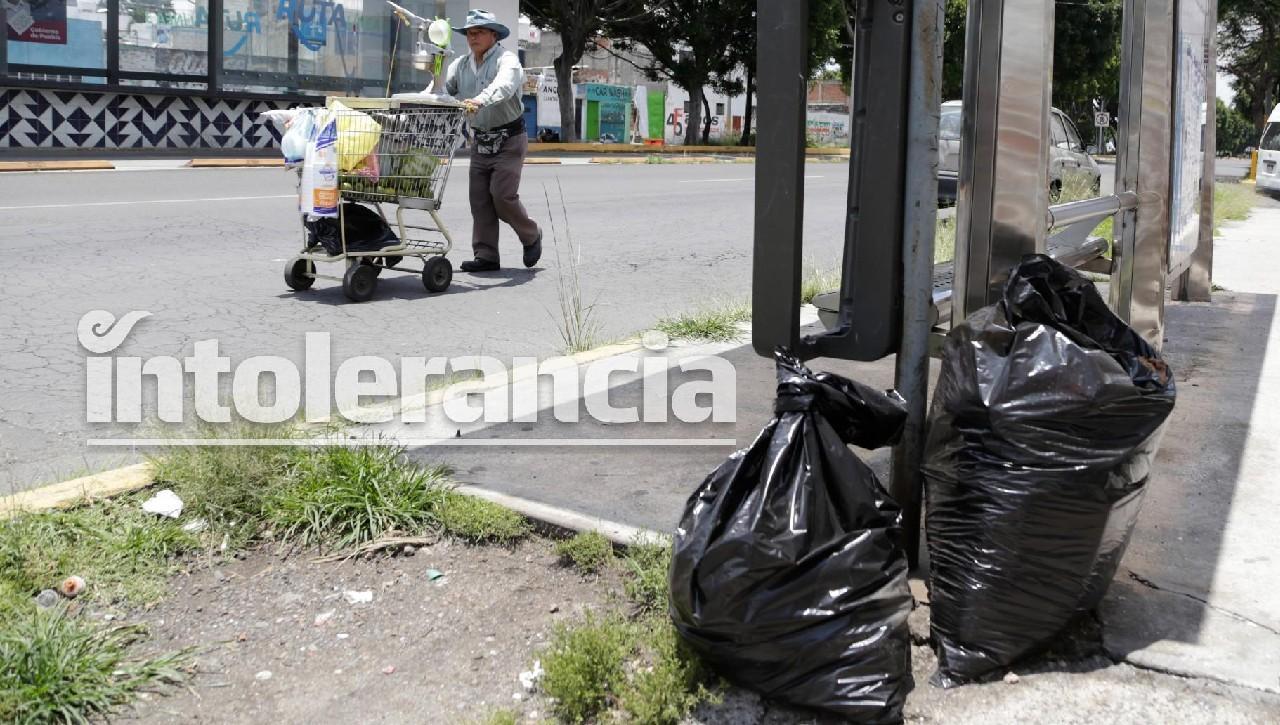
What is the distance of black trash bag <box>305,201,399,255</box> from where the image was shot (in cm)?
806

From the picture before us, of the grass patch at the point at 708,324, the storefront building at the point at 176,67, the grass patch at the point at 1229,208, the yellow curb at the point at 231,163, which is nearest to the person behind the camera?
the grass patch at the point at 708,324

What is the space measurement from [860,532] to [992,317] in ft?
2.18

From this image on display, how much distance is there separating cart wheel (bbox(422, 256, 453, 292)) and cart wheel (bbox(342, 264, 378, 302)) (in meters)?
0.42

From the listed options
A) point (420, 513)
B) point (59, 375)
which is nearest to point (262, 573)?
point (420, 513)

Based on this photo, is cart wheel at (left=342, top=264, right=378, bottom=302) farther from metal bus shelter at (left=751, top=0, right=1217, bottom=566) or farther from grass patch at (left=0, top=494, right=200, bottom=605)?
metal bus shelter at (left=751, top=0, right=1217, bottom=566)

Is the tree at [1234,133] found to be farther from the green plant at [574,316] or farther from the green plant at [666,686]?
the green plant at [666,686]

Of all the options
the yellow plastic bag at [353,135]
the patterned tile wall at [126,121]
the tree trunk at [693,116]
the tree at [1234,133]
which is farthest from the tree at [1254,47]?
the yellow plastic bag at [353,135]

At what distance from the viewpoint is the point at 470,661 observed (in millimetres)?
3111

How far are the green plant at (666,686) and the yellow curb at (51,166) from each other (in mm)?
17899

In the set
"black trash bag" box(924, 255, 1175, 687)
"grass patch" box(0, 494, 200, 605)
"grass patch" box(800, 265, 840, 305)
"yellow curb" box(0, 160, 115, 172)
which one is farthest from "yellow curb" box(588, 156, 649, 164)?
"black trash bag" box(924, 255, 1175, 687)

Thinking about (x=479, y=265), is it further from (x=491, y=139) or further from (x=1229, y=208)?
(x=1229, y=208)

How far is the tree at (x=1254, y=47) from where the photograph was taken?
44.9 m

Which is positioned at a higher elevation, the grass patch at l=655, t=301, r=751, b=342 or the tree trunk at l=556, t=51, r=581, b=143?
the tree trunk at l=556, t=51, r=581, b=143

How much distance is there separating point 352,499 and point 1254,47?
2226 inches
